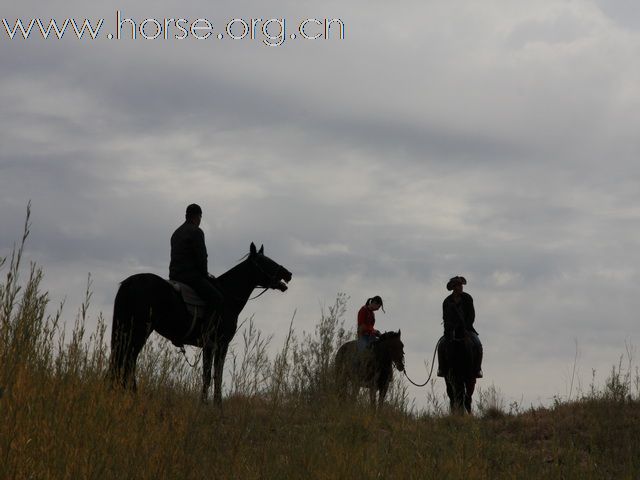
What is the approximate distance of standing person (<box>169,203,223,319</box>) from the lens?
11906mm

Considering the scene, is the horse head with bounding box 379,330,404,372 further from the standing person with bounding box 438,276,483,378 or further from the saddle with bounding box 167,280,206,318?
the saddle with bounding box 167,280,206,318

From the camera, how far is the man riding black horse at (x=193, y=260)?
11.9 meters

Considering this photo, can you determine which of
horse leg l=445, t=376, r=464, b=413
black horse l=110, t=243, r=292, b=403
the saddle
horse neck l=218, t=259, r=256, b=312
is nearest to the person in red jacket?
horse leg l=445, t=376, r=464, b=413

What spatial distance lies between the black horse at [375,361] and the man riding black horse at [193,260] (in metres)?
2.61

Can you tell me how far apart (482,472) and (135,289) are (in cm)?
535

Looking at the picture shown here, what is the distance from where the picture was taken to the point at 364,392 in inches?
514

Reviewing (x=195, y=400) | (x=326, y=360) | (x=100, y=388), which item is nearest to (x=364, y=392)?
(x=326, y=360)

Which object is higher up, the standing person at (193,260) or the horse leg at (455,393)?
the standing person at (193,260)

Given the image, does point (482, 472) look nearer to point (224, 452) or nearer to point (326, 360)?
point (224, 452)

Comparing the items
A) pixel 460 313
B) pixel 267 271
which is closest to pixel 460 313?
pixel 460 313

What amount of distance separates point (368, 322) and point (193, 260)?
12.5 feet

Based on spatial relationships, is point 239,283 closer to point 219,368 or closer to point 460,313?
point 219,368

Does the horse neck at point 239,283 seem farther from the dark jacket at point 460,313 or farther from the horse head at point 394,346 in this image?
the dark jacket at point 460,313

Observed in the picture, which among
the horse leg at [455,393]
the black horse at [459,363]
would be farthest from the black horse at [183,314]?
the horse leg at [455,393]
